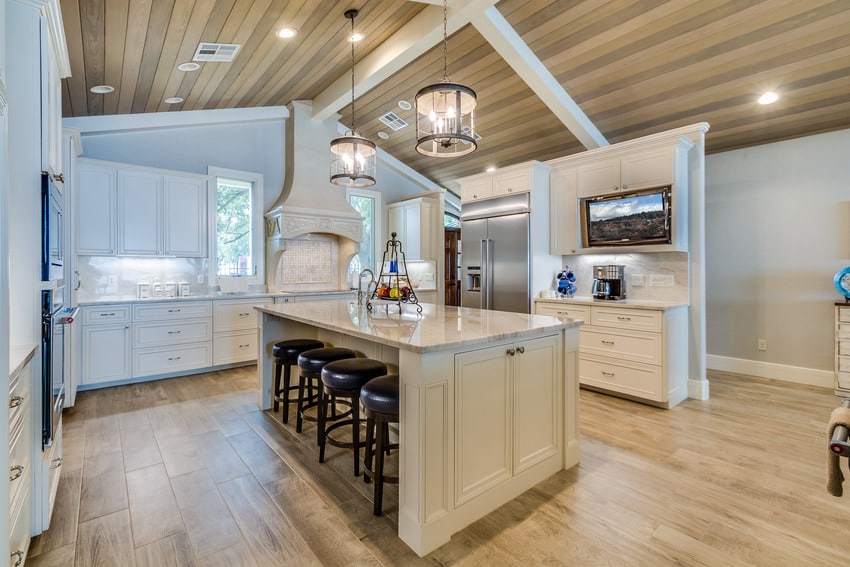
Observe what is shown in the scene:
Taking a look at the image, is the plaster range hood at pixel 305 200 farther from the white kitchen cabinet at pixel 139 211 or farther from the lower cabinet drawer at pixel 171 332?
the lower cabinet drawer at pixel 171 332

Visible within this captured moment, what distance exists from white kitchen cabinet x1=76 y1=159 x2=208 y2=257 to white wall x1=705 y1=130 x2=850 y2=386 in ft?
20.6

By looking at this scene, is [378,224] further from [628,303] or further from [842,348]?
[842,348]

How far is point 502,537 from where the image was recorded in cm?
186

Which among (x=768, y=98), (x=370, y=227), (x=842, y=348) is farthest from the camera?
(x=370, y=227)

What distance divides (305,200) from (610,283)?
3.99 metres

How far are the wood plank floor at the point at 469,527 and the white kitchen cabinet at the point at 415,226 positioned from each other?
4.04 m

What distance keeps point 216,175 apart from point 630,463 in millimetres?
5435

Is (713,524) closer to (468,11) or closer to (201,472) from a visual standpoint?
(201,472)

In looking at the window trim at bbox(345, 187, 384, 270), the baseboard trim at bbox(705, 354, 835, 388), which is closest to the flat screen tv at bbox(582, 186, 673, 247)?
the baseboard trim at bbox(705, 354, 835, 388)

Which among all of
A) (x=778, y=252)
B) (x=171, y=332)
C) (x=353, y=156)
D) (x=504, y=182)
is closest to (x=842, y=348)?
(x=778, y=252)

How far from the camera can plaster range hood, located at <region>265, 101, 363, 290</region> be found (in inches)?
213

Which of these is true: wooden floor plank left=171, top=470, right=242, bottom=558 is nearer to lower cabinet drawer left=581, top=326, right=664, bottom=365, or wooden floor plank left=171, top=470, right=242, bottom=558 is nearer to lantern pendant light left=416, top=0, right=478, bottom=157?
lantern pendant light left=416, top=0, right=478, bottom=157

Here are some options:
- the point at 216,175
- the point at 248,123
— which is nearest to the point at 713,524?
the point at 216,175

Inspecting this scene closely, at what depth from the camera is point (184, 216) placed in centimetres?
490
